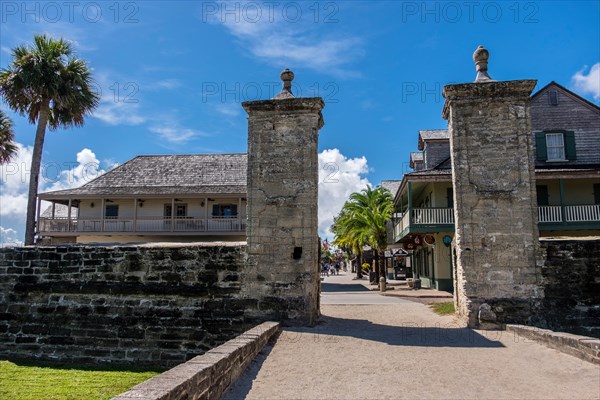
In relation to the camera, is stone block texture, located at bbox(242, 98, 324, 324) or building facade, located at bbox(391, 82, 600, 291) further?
building facade, located at bbox(391, 82, 600, 291)

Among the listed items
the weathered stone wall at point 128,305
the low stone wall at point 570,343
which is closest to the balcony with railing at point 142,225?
the weathered stone wall at point 128,305

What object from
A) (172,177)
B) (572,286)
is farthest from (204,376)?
(172,177)

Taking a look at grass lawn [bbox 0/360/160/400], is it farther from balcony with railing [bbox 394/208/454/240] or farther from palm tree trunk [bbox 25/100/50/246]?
balcony with railing [bbox 394/208/454/240]

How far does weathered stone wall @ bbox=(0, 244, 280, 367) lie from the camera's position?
10.1m

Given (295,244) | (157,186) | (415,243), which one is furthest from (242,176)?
(295,244)

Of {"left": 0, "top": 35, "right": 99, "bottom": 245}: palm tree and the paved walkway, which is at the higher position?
{"left": 0, "top": 35, "right": 99, "bottom": 245}: palm tree

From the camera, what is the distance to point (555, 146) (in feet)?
75.5

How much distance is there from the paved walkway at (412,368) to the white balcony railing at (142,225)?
63.0 feet

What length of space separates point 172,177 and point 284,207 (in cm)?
2203

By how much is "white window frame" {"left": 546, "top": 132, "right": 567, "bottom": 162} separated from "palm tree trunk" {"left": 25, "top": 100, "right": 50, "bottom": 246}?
79.9 ft

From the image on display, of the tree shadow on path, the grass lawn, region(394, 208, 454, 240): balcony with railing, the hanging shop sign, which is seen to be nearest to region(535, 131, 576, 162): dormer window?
region(394, 208, 454, 240): balcony with railing

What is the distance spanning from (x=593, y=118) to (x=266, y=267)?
21259 mm

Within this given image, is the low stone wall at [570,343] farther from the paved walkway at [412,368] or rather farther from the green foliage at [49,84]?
the green foliage at [49,84]

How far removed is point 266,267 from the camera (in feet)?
33.4
